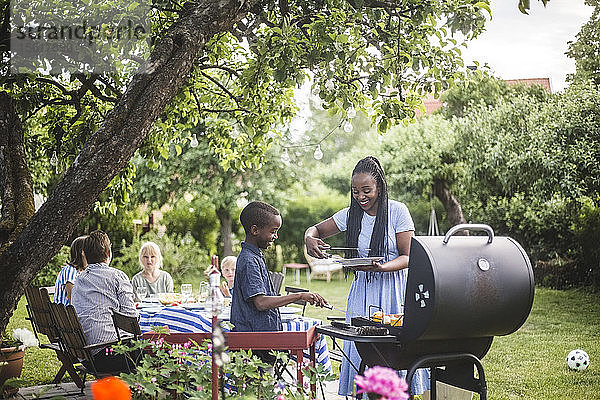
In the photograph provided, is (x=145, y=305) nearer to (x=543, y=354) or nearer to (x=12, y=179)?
(x=12, y=179)

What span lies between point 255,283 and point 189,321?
1629 mm

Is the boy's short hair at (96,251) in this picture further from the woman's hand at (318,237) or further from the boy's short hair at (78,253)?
the woman's hand at (318,237)

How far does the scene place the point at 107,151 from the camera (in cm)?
262

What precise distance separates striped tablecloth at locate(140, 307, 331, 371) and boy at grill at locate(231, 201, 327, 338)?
45.1 inches

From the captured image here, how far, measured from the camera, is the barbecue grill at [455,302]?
254 cm

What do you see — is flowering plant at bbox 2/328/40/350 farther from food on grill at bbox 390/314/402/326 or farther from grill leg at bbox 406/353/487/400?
grill leg at bbox 406/353/487/400

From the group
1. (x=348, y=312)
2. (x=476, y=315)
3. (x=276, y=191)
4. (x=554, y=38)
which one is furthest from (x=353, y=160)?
(x=476, y=315)

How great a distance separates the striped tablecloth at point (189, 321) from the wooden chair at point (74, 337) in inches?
22.6

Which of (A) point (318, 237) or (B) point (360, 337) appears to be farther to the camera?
(A) point (318, 237)

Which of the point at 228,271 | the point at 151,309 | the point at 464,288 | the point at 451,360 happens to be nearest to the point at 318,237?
the point at 451,360

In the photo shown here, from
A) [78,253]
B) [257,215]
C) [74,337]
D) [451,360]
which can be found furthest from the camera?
[78,253]

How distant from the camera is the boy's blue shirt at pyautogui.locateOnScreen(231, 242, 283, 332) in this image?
3.20 meters

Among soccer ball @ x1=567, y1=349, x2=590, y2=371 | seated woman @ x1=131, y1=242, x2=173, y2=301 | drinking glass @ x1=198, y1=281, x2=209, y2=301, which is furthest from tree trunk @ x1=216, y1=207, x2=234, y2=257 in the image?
drinking glass @ x1=198, y1=281, x2=209, y2=301

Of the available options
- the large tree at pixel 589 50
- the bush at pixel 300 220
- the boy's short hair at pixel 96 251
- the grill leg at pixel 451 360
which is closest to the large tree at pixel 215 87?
the boy's short hair at pixel 96 251
